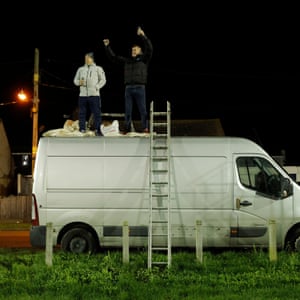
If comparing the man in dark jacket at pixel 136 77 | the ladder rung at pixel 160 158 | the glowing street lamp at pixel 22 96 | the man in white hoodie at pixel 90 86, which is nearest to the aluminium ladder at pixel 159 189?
the ladder rung at pixel 160 158

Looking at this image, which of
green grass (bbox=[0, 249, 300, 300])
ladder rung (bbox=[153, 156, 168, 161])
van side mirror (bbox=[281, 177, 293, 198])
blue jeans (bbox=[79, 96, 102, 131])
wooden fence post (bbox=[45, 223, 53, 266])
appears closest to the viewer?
green grass (bbox=[0, 249, 300, 300])

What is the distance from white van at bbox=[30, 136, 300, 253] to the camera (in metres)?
11.9

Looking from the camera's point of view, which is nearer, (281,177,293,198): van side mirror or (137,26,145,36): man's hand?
(281,177,293,198): van side mirror

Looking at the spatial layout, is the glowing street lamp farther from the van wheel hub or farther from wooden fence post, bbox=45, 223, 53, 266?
wooden fence post, bbox=45, 223, 53, 266

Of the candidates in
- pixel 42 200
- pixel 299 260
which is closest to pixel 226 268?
pixel 299 260

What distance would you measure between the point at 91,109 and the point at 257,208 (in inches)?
180

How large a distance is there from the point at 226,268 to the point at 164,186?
236cm

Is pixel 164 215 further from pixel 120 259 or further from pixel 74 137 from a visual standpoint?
pixel 74 137

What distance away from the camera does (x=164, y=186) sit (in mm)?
11797

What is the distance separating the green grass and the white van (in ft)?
1.49

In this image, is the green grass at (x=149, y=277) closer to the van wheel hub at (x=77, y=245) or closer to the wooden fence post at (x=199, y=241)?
the wooden fence post at (x=199, y=241)

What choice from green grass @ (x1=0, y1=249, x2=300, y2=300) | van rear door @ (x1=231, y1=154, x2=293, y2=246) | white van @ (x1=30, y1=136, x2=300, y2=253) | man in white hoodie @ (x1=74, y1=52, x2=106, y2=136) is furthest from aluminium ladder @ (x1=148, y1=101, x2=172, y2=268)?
man in white hoodie @ (x1=74, y1=52, x2=106, y2=136)

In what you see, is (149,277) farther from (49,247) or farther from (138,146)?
(138,146)

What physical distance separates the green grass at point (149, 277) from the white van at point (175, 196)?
1.49 ft
